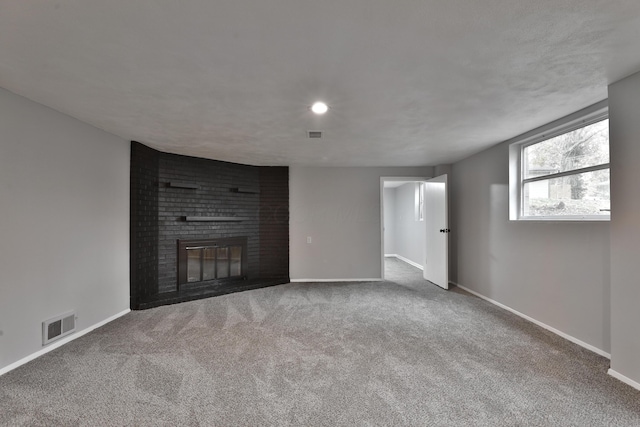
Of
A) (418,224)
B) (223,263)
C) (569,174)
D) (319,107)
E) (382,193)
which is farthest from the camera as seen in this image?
(418,224)

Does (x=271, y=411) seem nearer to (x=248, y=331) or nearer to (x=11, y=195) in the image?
(x=248, y=331)

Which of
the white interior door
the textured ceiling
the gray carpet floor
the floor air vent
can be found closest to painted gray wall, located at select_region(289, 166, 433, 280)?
the white interior door

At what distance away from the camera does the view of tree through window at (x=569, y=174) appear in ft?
8.98

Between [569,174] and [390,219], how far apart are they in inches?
250

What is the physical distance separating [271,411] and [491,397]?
1430 millimetres

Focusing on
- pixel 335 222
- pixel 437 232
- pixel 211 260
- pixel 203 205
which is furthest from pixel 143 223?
pixel 437 232

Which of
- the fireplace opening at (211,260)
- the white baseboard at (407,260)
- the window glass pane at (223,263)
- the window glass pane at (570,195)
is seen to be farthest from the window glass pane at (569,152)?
the window glass pane at (223,263)

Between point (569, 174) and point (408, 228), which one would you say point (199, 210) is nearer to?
point (569, 174)

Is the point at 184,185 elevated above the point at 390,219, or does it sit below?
above

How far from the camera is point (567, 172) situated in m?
3.05

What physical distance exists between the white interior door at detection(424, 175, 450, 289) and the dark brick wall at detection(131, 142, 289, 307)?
2.63 m

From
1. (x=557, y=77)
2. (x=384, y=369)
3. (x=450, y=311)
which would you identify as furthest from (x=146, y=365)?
(x=557, y=77)

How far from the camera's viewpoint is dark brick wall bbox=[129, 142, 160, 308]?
3869mm

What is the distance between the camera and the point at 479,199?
450cm
